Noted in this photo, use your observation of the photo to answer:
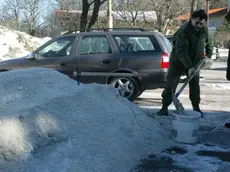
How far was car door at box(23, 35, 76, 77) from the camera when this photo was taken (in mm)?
8891

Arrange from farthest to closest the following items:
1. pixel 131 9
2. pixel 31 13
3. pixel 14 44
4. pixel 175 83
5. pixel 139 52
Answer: pixel 31 13, pixel 131 9, pixel 14 44, pixel 139 52, pixel 175 83

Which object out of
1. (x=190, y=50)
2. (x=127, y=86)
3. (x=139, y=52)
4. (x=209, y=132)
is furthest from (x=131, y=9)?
(x=209, y=132)

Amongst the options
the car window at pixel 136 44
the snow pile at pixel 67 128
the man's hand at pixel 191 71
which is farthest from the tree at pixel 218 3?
the snow pile at pixel 67 128

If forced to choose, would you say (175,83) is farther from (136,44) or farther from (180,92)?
(136,44)

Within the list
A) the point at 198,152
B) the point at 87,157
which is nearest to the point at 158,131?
the point at 198,152

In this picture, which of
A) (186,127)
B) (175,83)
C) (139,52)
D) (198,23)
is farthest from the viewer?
(139,52)

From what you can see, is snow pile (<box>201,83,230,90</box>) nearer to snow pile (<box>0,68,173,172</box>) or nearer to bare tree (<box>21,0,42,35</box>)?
snow pile (<box>0,68,173,172</box>)

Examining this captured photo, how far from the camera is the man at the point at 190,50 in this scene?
6.19m

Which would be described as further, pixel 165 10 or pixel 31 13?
pixel 31 13

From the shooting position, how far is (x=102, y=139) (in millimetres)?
4723

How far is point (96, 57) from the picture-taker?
8.66m

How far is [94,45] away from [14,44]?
1525cm

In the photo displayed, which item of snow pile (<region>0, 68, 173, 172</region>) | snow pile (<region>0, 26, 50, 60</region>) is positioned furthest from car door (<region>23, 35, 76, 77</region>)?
snow pile (<region>0, 26, 50, 60</region>)

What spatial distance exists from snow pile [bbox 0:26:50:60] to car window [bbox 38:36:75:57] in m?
12.4
